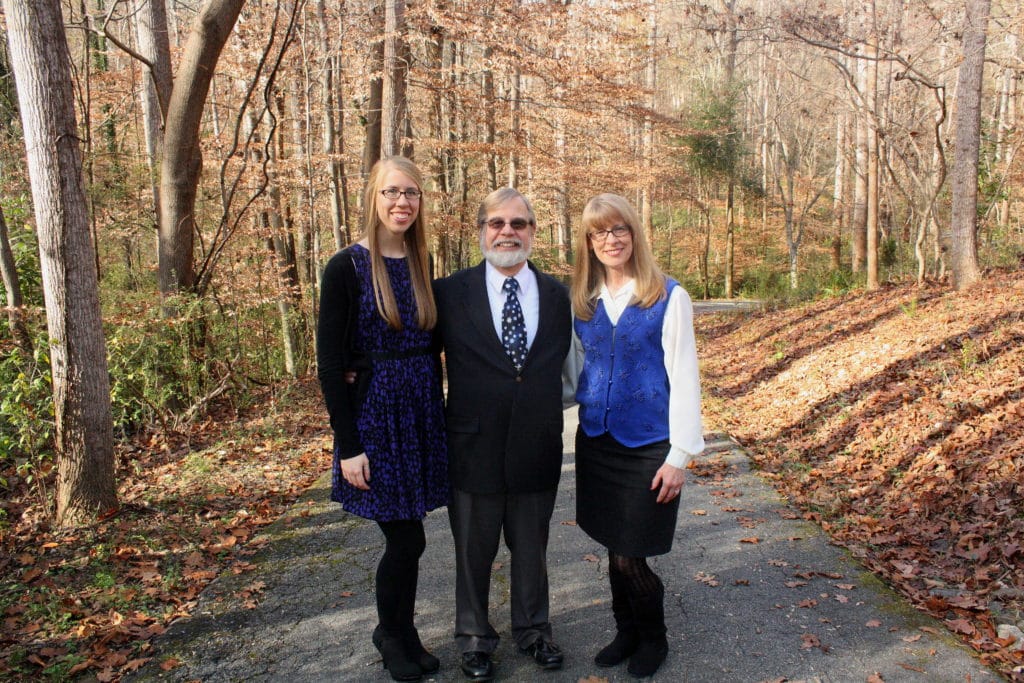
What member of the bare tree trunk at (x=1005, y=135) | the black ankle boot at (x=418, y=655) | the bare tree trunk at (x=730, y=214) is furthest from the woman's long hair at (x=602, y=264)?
the bare tree trunk at (x=730, y=214)

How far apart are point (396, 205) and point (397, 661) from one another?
1.93 m

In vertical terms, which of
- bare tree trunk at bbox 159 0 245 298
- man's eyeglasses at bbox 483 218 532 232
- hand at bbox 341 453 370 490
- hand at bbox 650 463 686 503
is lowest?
hand at bbox 650 463 686 503

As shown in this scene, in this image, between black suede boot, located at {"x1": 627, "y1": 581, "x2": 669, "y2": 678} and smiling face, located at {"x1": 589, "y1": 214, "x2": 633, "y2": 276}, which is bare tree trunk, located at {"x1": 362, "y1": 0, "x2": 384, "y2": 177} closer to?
smiling face, located at {"x1": 589, "y1": 214, "x2": 633, "y2": 276}

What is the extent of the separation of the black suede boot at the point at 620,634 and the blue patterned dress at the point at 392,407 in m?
0.94

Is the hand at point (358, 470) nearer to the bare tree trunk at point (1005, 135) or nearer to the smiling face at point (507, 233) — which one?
the smiling face at point (507, 233)

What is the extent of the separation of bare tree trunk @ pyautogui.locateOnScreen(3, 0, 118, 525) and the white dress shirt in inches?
122

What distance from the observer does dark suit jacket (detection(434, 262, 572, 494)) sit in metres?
2.99

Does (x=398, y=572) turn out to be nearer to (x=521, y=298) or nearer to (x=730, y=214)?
(x=521, y=298)

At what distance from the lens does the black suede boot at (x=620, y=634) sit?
10.4 feet

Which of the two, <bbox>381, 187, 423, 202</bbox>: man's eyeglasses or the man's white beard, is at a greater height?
<bbox>381, 187, 423, 202</bbox>: man's eyeglasses

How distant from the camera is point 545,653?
10.4 feet

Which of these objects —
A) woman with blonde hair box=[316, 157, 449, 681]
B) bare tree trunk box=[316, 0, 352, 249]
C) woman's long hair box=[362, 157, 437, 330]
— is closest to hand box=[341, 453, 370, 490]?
woman with blonde hair box=[316, 157, 449, 681]

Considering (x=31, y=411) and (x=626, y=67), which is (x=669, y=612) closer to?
(x=31, y=411)

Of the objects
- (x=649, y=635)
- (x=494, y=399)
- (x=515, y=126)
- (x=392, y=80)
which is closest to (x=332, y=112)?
(x=392, y=80)
